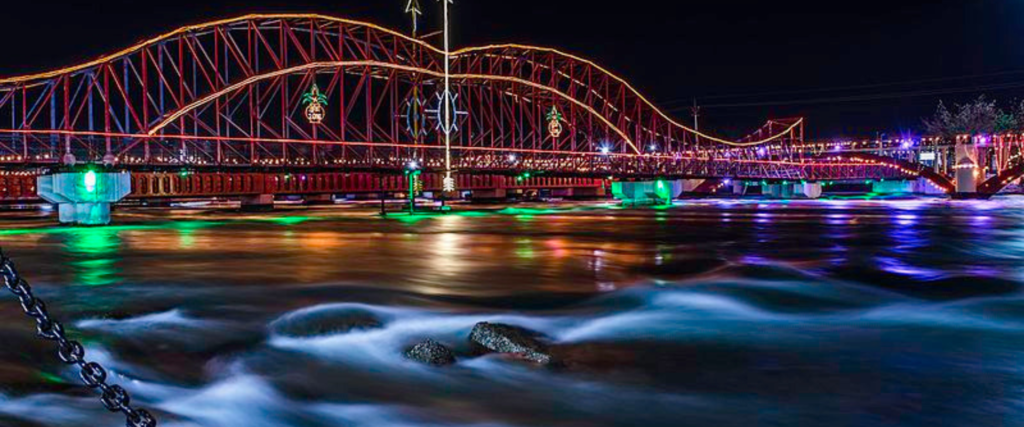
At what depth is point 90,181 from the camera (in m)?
43.3

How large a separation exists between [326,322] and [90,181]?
116ft

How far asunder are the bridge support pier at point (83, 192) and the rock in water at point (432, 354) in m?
37.7

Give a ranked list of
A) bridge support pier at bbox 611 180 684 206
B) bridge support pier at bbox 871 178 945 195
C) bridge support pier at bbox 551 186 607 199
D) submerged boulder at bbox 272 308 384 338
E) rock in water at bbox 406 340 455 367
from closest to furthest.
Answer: rock in water at bbox 406 340 455 367
submerged boulder at bbox 272 308 384 338
bridge support pier at bbox 611 180 684 206
bridge support pier at bbox 551 186 607 199
bridge support pier at bbox 871 178 945 195

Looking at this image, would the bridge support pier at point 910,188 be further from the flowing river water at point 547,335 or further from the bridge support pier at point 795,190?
the flowing river water at point 547,335

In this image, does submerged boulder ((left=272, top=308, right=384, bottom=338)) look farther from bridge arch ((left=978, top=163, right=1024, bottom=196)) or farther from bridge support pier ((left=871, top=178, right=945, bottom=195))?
bridge support pier ((left=871, top=178, right=945, bottom=195))

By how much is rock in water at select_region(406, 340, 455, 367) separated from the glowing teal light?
3765cm

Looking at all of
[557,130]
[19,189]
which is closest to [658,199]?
[557,130]

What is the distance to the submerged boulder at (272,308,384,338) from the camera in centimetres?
1202

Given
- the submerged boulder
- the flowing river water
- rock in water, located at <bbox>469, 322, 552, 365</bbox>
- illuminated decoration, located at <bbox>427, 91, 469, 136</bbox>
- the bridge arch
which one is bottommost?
the flowing river water

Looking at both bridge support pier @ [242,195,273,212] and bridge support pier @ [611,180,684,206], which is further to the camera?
bridge support pier @ [611,180,684,206]

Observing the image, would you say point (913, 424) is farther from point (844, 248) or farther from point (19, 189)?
point (19, 189)

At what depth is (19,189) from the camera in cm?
7206

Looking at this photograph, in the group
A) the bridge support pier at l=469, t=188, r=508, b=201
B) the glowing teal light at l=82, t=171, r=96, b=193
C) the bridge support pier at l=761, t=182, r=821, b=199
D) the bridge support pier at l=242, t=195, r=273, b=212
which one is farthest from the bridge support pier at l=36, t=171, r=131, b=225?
the bridge support pier at l=761, t=182, r=821, b=199

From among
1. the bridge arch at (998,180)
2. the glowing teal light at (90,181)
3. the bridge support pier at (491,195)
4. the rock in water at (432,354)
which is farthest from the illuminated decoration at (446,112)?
the rock in water at (432,354)
